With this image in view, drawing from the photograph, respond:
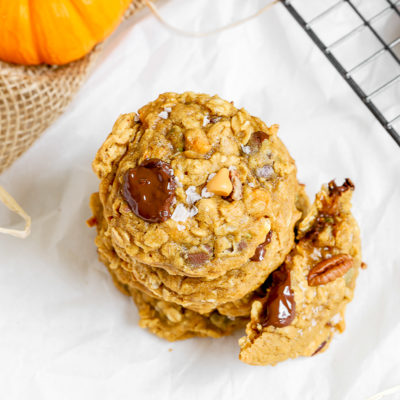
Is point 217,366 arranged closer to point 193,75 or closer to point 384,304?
point 384,304

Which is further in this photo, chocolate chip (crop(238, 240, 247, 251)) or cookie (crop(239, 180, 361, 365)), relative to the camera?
cookie (crop(239, 180, 361, 365))

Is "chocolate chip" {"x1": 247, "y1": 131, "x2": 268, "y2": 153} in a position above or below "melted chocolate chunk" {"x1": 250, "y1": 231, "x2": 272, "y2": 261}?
above

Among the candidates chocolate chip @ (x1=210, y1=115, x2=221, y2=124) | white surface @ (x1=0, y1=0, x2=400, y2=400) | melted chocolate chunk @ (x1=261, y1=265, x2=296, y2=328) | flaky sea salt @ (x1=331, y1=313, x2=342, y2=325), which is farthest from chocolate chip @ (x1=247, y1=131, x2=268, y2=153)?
flaky sea salt @ (x1=331, y1=313, x2=342, y2=325)

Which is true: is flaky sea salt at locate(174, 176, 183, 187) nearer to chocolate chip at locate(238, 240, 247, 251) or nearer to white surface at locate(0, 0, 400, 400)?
chocolate chip at locate(238, 240, 247, 251)

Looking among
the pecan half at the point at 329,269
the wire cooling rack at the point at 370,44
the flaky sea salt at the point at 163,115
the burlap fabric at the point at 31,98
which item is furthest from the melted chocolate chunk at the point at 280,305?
the burlap fabric at the point at 31,98

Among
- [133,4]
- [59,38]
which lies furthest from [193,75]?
[59,38]

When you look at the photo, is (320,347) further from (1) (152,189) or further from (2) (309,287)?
(1) (152,189)
